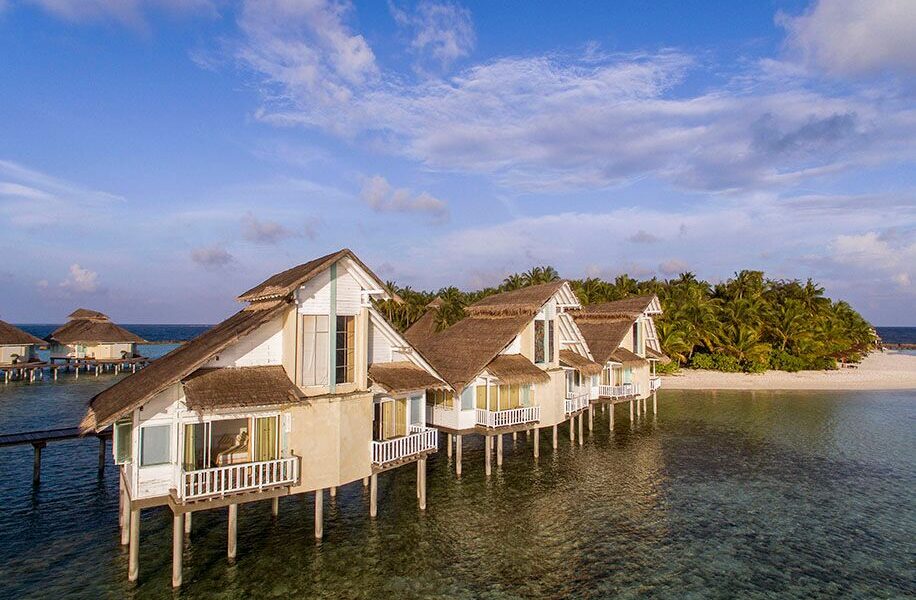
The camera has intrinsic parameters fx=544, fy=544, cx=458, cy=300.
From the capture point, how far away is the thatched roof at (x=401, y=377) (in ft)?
65.0

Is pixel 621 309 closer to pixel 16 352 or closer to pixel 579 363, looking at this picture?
pixel 579 363

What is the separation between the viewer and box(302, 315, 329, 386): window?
17375mm

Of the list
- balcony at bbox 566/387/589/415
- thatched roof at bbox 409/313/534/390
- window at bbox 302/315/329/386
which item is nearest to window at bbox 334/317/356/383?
window at bbox 302/315/329/386

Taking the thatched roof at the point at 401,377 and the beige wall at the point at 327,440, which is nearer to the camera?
the beige wall at the point at 327,440

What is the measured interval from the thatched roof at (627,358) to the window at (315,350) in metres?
23.9

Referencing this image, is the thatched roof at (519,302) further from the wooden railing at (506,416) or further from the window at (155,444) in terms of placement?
the window at (155,444)

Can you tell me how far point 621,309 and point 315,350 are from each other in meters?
27.9

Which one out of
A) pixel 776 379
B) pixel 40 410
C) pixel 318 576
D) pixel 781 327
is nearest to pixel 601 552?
pixel 318 576

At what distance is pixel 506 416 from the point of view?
26.8 metres

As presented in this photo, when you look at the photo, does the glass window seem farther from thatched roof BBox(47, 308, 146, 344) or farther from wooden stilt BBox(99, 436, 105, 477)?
thatched roof BBox(47, 308, 146, 344)

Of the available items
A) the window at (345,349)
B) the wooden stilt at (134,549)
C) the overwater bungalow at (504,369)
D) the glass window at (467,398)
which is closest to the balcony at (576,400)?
the overwater bungalow at (504,369)

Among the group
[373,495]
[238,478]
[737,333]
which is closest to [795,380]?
[737,333]

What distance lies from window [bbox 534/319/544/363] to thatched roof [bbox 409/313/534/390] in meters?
1.25

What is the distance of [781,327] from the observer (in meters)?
64.8
